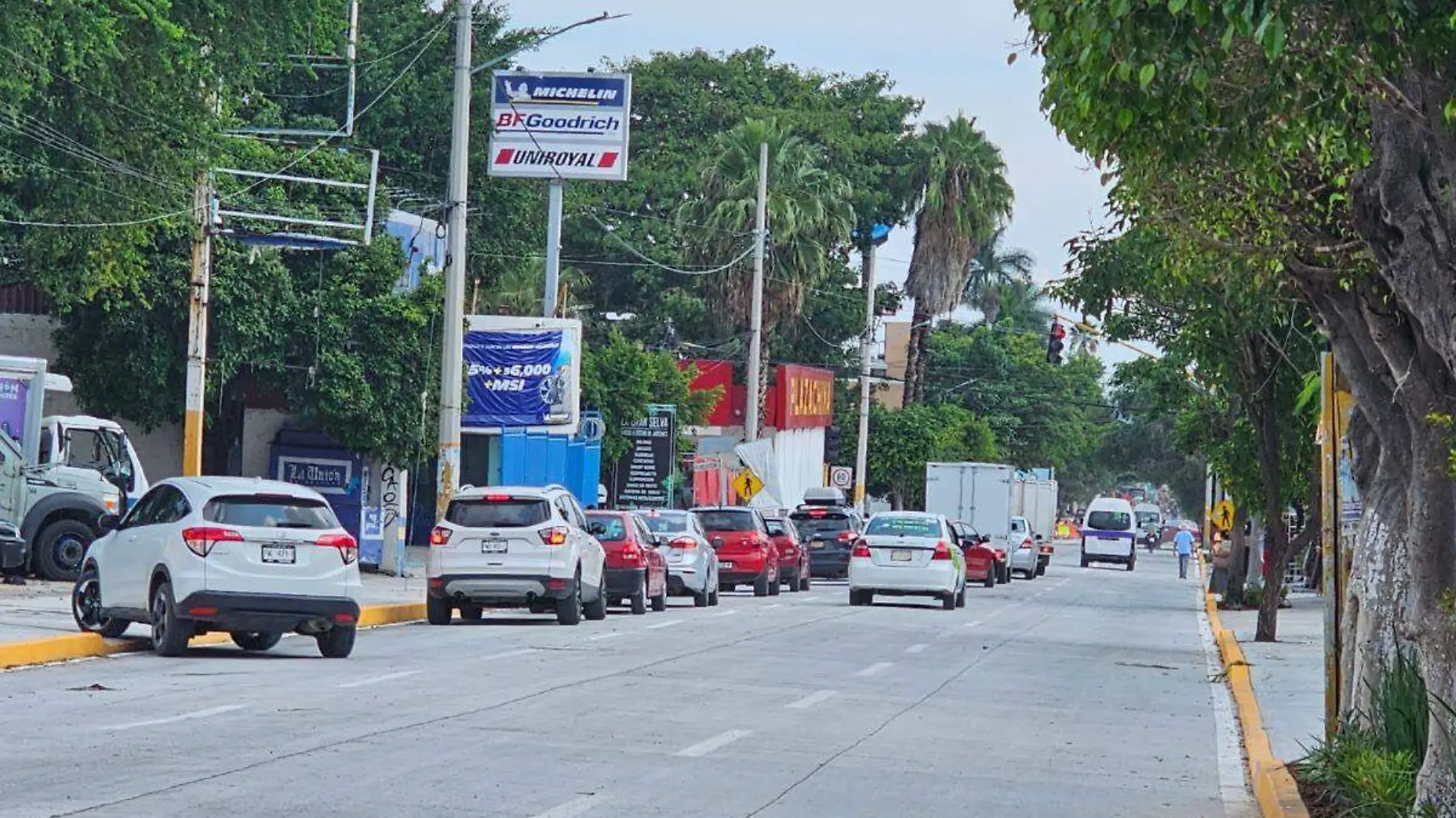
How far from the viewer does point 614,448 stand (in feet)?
185

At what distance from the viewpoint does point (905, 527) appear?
122 ft

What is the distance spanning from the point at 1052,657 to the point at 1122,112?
17209 mm

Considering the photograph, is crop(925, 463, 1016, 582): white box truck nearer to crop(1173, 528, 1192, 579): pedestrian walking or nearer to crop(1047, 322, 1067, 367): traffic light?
crop(1047, 322, 1067, 367): traffic light

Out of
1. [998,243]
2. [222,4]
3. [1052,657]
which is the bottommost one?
[1052,657]

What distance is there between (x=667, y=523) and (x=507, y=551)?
8622 millimetres

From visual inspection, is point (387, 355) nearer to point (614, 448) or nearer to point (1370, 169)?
point (614, 448)

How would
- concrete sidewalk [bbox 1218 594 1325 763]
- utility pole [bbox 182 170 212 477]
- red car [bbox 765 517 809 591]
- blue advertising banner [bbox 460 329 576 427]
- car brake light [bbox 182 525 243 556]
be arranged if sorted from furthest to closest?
blue advertising banner [bbox 460 329 576 427] → red car [bbox 765 517 809 591] → utility pole [bbox 182 170 212 477] → car brake light [bbox 182 525 243 556] → concrete sidewalk [bbox 1218 594 1325 763]

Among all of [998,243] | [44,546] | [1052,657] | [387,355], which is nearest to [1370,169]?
[1052,657]

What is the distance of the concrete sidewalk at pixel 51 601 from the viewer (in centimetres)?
2205

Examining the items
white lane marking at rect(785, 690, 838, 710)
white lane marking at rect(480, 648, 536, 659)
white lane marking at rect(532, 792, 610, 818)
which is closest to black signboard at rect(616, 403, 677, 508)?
white lane marking at rect(480, 648, 536, 659)

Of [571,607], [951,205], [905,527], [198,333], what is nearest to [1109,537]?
[951,205]

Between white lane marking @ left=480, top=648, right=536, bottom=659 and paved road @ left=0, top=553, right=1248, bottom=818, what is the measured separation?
1.9 inches

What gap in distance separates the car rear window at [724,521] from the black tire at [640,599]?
9.43 metres

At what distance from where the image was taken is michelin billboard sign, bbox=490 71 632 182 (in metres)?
47.3
